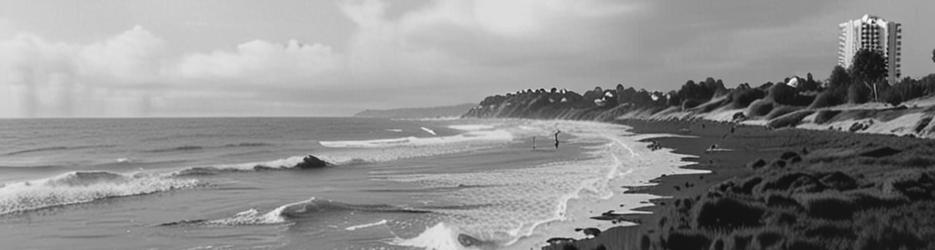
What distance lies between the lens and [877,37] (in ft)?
642

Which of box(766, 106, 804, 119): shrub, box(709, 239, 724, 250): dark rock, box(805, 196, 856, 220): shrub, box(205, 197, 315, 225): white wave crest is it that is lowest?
box(205, 197, 315, 225): white wave crest

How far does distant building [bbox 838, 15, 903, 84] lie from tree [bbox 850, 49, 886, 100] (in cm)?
9866

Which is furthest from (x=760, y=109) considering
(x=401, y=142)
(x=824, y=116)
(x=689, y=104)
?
(x=401, y=142)

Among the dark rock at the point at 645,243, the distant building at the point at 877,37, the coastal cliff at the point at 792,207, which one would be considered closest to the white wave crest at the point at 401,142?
the coastal cliff at the point at 792,207

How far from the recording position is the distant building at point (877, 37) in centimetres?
18988

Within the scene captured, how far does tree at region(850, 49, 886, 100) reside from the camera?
98812 mm

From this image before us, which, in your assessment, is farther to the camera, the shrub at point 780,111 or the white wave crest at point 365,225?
the shrub at point 780,111

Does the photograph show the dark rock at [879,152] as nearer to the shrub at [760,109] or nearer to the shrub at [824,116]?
the shrub at [824,116]

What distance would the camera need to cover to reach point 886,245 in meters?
10.4

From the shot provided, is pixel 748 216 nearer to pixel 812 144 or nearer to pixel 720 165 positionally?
pixel 720 165

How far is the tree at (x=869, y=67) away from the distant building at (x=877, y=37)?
98.7 m

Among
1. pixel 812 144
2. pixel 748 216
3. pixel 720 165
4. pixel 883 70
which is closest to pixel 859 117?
pixel 812 144

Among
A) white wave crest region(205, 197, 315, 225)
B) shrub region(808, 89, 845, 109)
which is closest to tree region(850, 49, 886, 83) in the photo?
shrub region(808, 89, 845, 109)

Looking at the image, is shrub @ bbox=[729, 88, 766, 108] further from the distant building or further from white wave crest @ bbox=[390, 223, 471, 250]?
white wave crest @ bbox=[390, 223, 471, 250]
